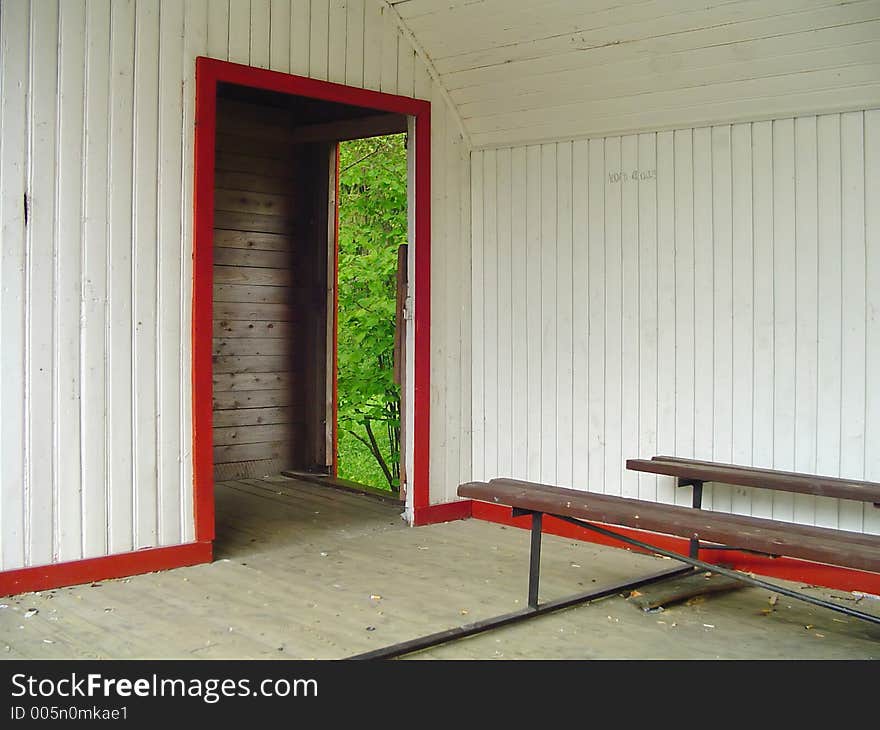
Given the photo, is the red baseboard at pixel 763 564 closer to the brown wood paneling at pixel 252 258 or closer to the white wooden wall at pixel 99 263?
the white wooden wall at pixel 99 263

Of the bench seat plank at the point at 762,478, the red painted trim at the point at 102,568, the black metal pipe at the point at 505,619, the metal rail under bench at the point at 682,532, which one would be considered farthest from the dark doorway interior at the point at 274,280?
the black metal pipe at the point at 505,619

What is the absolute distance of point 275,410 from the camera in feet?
24.6

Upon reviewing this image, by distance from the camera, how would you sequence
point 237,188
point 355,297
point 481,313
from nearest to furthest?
point 481,313
point 237,188
point 355,297

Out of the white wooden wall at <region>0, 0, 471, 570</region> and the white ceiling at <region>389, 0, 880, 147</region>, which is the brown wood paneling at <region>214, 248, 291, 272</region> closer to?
the white ceiling at <region>389, 0, 880, 147</region>

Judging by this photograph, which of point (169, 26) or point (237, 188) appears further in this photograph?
point (237, 188)

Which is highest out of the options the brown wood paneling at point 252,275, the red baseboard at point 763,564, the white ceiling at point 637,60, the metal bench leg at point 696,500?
the white ceiling at point 637,60

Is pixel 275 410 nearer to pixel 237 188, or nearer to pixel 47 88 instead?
pixel 237 188

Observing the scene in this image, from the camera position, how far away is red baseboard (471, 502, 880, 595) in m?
4.36

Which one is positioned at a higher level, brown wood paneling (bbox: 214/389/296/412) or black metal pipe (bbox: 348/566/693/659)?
brown wood paneling (bbox: 214/389/296/412)

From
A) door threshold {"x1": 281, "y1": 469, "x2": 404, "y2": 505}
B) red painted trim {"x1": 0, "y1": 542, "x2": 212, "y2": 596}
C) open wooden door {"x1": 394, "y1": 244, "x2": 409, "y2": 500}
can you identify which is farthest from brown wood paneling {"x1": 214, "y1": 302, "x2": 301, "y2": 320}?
red painted trim {"x1": 0, "y1": 542, "x2": 212, "y2": 596}

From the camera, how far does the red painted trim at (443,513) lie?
19.1 feet

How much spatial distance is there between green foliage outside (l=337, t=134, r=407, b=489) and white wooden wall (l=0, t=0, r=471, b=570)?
364 cm

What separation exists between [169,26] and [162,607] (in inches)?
104

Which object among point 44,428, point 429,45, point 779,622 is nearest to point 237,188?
point 429,45
